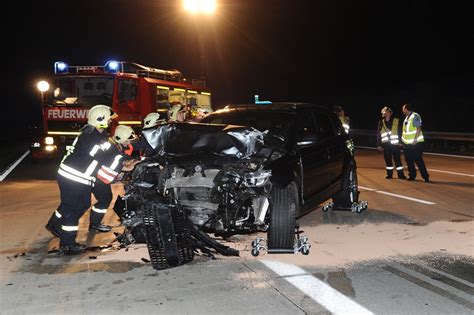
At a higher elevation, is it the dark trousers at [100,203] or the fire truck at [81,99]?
the fire truck at [81,99]

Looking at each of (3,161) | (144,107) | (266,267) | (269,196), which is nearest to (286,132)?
(269,196)

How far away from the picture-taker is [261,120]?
6.68 m

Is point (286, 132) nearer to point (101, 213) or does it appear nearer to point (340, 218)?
point (340, 218)

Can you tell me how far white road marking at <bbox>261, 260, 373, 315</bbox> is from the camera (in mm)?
4125

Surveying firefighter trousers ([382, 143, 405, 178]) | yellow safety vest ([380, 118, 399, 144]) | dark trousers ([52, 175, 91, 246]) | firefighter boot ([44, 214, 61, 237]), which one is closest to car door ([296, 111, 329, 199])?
dark trousers ([52, 175, 91, 246])

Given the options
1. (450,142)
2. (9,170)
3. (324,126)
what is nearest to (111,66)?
(9,170)

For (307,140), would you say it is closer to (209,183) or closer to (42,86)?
(209,183)

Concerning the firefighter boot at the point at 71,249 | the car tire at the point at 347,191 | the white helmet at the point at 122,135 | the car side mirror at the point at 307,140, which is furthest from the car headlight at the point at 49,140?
the car side mirror at the point at 307,140

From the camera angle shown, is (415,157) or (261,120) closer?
(261,120)

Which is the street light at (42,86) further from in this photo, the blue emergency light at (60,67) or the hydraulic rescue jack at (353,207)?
the hydraulic rescue jack at (353,207)

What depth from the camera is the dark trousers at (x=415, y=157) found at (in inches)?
432

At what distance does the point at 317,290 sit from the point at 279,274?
0.53 metres

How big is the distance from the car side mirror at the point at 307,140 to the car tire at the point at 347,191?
6.02 ft

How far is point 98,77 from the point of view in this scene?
13898 millimetres
